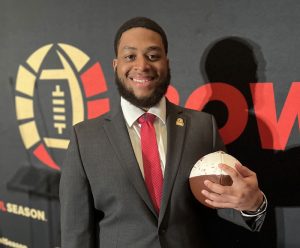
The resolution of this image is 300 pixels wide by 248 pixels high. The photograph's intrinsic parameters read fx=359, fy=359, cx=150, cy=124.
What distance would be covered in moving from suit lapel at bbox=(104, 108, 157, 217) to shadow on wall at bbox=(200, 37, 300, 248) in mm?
618

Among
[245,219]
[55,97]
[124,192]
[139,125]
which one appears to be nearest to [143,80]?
[139,125]

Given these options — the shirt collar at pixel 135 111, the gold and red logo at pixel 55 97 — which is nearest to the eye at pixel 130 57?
the shirt collar at pixel 135 111

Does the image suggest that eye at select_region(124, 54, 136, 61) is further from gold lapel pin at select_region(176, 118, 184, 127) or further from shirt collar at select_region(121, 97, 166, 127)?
gold lapel pin at select_region(176, 118, 184, 127)

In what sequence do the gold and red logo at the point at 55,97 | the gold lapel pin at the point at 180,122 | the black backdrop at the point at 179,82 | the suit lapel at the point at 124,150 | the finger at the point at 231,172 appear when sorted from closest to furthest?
the finger at the point at 231,172
the suit lapel at the point at 124,150
the gold lapel pin at the point at 180,122
the black backdrop at the point at 179,82
the gold and red logo at the point at 55,97

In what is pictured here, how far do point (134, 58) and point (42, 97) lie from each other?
130 centimetres

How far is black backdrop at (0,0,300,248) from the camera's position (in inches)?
60.4

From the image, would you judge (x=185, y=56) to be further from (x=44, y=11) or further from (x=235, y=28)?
(x=44, y=11)

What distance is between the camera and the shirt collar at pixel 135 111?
1.24 meters

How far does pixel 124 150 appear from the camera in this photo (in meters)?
1.18

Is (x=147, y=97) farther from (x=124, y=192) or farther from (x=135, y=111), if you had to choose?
(x=124, y=192)

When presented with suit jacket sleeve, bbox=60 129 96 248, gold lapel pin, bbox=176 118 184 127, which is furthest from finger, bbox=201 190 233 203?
suit jacket sleeve, bbox=60 129 96 248

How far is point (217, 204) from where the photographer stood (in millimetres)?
1053

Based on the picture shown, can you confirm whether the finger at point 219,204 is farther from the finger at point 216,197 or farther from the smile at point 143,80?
the smile at point 143,80

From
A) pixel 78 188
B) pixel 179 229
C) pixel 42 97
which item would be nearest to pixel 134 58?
pixel 78 188
